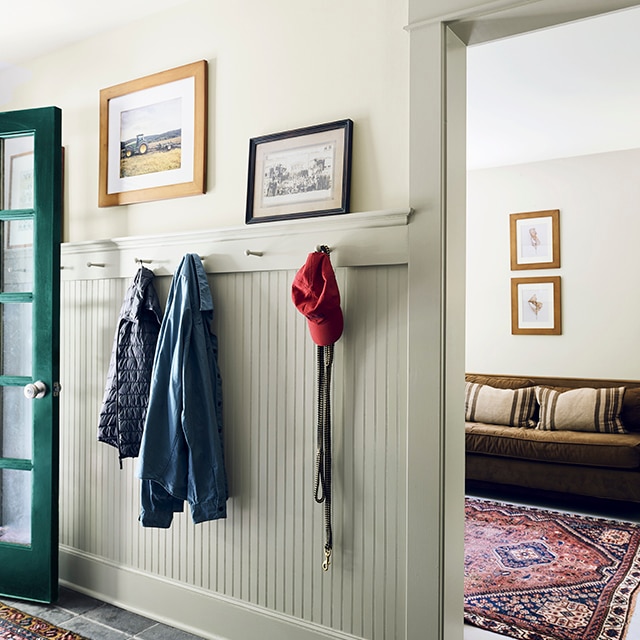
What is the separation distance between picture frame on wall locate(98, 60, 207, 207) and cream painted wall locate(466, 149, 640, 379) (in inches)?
131

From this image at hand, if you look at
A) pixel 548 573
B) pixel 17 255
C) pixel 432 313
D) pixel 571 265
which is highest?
pixel 571 265

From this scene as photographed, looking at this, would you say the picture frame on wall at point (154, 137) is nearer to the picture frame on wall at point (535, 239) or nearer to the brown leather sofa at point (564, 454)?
the brown leather sofa at point (564, 454)

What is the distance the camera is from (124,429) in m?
2.38

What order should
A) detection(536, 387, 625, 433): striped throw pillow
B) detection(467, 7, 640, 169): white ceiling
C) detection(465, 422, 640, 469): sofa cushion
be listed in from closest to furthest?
detection(467, 7, 640, 169): white ceiling
detection(465, 422, 640, 469): sofa cushion
detection(536, 387, 625, 433): striped throw pillow

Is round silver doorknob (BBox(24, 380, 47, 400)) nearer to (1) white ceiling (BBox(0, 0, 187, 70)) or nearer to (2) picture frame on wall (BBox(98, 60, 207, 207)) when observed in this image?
(2) picture frame on wall (BBox(98, 60, 207, 207))

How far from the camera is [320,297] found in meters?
1.90

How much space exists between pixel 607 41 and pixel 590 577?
2.55 metres

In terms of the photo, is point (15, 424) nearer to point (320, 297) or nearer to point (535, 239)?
point (320, 297)

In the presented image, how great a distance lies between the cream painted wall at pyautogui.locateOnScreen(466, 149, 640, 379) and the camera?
466 cm

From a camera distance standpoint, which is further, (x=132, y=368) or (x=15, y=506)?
(x=15, y=506)

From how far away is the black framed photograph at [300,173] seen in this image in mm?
2082

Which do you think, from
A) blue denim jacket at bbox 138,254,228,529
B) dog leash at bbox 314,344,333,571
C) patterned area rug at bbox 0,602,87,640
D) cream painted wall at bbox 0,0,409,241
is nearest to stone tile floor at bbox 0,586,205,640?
patterned area rug at bbox 0,602,87,640

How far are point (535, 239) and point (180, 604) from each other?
12.6 ft

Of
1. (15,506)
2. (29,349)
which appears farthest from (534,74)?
(15,506)
